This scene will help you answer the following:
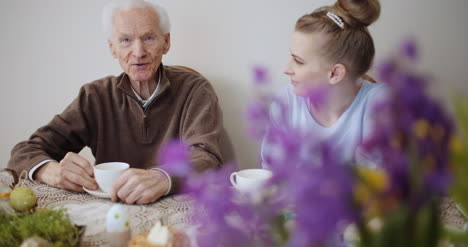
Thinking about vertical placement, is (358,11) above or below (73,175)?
above

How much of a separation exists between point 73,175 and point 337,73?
96cm

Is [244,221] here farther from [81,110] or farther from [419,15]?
[419,15]

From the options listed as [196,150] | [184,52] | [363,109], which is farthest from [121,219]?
[184,52]

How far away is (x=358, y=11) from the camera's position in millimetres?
1396

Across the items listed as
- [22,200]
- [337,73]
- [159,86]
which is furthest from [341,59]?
[22,200]

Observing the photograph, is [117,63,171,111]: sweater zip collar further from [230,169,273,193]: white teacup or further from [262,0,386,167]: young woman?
[230,169,273,193]: white teacup

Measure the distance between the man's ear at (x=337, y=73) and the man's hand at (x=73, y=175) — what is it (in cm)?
88

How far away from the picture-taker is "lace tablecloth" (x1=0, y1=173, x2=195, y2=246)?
97 centimetres

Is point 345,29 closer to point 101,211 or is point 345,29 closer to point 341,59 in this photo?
point 341,59

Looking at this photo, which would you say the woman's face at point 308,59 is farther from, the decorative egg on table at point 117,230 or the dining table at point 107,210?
the decorative egg on table at point 117,230

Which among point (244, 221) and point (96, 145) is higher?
point (244, 221)

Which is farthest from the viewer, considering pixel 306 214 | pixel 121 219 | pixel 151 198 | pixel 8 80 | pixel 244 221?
pixel 8 80

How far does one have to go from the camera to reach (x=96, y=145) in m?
1.81

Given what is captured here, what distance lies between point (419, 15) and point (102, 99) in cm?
142
